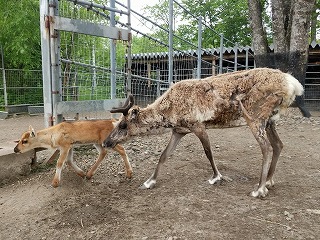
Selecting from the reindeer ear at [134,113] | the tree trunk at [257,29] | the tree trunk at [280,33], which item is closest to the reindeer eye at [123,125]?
the reindeer ear at [134,113]

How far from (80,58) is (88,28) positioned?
0.79 meters

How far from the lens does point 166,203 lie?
4086mm

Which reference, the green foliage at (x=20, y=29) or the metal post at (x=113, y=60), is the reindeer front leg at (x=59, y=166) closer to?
the metal post at (x=113, y=60)

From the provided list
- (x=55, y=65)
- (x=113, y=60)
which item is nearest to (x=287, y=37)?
(x=113, y=60)

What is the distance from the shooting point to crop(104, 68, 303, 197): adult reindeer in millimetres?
4480

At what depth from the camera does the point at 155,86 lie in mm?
9469

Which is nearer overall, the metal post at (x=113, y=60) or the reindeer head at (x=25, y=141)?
the reindeer head at (x=25, y=141)

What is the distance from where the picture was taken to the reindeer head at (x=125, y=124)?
4.72 metres

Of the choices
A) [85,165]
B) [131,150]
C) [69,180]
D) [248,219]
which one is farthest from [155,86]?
[248,219]

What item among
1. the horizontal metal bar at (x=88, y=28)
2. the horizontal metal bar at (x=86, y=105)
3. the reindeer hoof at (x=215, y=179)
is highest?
the horizontal metal bar at (x=88, y=28)

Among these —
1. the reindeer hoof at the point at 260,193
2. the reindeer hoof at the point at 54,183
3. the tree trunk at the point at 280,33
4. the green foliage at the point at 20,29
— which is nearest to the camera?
the reindeer hoof at the point at 260,193

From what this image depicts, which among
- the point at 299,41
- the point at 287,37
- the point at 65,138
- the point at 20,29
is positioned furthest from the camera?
the point at 20,29

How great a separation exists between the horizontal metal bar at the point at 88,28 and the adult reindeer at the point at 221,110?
1343mm

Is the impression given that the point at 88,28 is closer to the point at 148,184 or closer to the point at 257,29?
the point at 148,184
